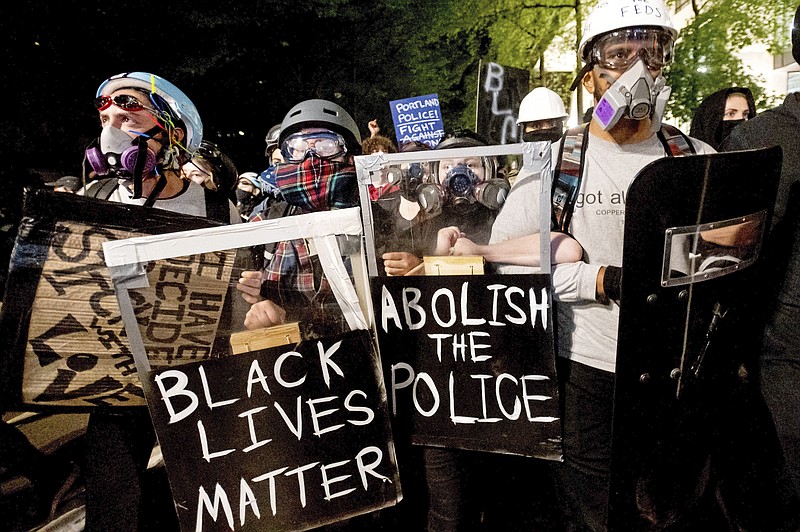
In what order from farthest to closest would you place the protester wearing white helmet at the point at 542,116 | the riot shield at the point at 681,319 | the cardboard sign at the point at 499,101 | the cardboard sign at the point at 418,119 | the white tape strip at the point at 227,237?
the cardboard sign at the point at 499,101, the protester wearing white helmet at the point at 542,116, the cardboard sign at the point at 418,119, the riot shield at the point at 681,319, the white tape strip at the point at 227,237

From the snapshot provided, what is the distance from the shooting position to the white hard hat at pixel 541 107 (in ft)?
23.8

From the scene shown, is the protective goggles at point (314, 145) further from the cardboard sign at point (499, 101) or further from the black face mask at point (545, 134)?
the cardboard sign at point (499, 101)

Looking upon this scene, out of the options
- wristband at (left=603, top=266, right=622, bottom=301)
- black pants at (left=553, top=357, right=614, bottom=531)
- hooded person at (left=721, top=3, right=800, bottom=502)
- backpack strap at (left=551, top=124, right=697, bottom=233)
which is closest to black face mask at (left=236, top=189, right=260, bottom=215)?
backpack strap at (left=551, top=124, right=697, bottom=233)

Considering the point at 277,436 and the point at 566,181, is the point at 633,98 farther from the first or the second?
the point at 277,436

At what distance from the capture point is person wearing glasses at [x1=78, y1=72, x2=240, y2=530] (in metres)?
1.88

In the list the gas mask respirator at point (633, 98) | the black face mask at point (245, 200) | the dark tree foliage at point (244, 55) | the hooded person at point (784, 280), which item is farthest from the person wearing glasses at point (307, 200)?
the dark tree foliage at point (244, 55)

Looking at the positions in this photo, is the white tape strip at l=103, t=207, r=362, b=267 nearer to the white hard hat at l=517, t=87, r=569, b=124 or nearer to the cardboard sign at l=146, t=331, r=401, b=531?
the cardboard sign at l=146, t=331, r=401, b=531

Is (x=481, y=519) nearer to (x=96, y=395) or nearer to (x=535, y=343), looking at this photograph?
(x=535, y=343)

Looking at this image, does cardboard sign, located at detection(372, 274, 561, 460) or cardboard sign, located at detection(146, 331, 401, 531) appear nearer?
cardboard sign, located at detection(146, 331, 401, 531)

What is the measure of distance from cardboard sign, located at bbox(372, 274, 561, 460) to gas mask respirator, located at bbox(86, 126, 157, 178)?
109 centimetres

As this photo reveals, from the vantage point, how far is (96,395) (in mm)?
1576

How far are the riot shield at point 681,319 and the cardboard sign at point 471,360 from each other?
0.25 meters

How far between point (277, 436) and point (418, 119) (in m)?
6.10

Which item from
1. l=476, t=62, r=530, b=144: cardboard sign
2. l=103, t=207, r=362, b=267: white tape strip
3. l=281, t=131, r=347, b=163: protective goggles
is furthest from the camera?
l=476, t=62, r=530, b=144: cardboard sign
